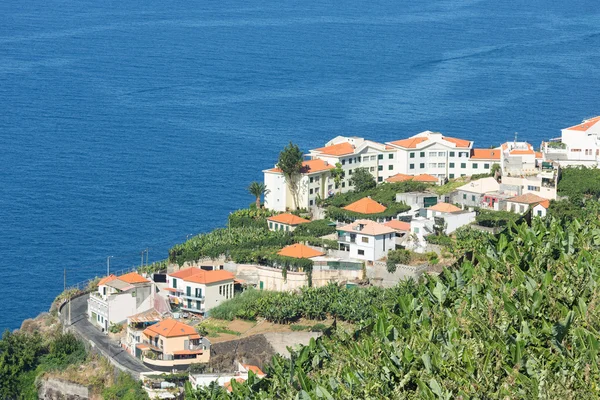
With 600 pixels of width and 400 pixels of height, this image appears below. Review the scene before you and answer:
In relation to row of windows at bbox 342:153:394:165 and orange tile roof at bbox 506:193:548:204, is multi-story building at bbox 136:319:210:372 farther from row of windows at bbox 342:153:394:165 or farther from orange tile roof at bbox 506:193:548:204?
row of windows at bbox 342:153:394:165

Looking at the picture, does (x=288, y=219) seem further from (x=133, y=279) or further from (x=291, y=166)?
(x=133, y=279)

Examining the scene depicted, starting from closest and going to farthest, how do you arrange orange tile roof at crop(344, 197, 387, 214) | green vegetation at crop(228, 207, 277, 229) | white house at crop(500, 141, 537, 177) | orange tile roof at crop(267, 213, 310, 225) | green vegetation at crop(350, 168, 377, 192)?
orange tile roof at crop(344, 197, 387, 214)
orange tile roof at crop(267, 213, 310, 225)
green vegetation at crop(228, 207, 277, 229)
white house at crop(500, 141, 537, 177)
green vegetation at crop(350, 168, 377, 192)

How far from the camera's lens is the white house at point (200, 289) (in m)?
52.2

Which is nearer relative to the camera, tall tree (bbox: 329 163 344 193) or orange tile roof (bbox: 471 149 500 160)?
tall tree (bbox: 329 163 344 193)

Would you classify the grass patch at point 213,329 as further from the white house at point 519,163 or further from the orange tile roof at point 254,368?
the white house at point 519,163

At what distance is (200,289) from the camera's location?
52.2 metres

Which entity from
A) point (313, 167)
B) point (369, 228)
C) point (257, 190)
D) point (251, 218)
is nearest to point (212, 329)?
point (369, 228)

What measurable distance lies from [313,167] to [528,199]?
12000 millimetres

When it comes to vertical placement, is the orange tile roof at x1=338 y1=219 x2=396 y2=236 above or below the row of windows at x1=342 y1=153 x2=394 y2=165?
below

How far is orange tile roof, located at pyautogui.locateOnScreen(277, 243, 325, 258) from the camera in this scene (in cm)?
5425

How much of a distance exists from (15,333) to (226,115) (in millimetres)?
52586

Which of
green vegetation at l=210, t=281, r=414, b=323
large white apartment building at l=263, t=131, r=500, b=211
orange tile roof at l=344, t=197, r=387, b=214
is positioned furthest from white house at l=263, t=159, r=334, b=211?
green vegetation at l=210, t=281, r=414, b=323

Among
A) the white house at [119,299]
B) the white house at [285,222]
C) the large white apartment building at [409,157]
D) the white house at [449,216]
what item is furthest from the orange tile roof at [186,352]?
the large white apartment building at [409,157]

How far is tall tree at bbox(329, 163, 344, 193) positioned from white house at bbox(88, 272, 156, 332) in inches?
574
